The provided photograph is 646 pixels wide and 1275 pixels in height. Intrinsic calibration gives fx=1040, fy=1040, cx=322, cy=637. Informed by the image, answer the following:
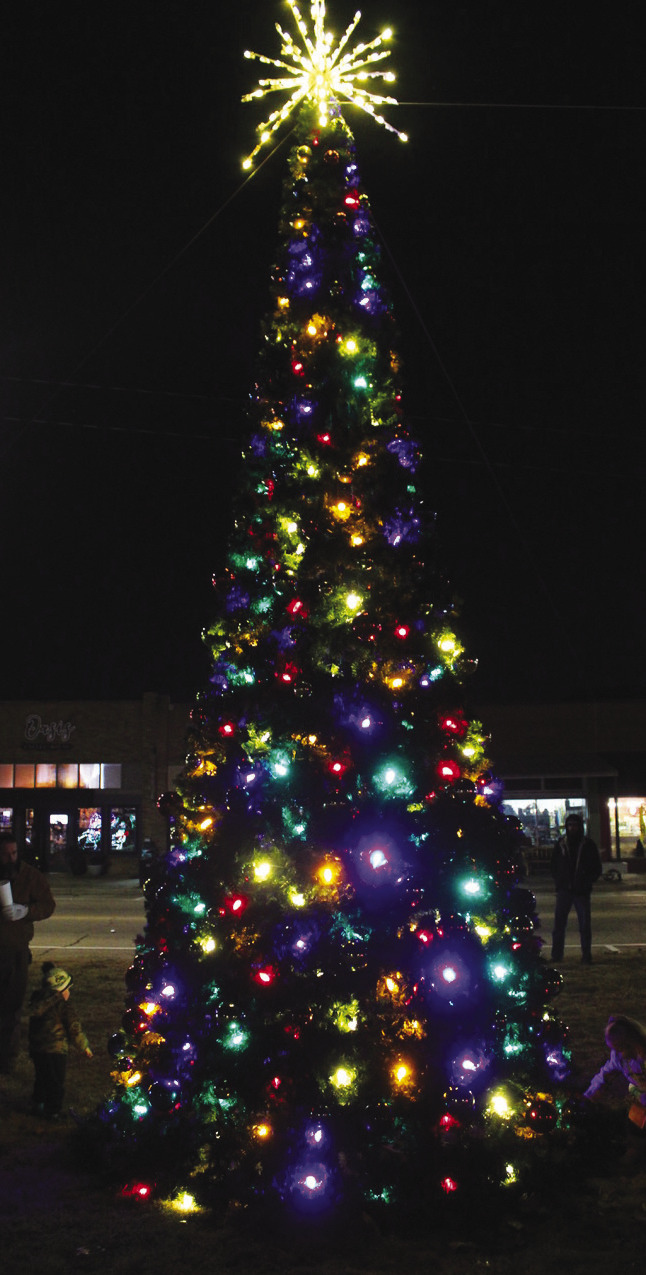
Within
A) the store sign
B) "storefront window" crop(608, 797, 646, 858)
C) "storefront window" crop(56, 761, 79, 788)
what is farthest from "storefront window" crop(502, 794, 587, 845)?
the store sign

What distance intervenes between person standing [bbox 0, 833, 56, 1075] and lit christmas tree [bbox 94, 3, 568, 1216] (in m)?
2.49

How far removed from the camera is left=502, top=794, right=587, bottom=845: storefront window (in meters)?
31.2

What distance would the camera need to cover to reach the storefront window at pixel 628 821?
31750mm

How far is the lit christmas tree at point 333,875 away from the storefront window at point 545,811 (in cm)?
2670

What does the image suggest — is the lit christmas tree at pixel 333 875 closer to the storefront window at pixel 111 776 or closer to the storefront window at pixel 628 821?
the storefront window at pixel 628 821

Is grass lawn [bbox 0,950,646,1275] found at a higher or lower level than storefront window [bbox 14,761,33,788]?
lower

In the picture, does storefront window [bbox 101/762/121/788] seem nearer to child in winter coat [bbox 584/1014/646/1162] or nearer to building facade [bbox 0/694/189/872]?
building facade [bbox 0/694/189/872]

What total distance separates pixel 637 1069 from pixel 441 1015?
1.49m

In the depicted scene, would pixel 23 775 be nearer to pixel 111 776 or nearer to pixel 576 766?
pixel 111 776

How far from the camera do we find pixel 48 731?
113ft

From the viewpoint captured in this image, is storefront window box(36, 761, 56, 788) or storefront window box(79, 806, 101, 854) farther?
storefront window box(36, 761, 56, 788)

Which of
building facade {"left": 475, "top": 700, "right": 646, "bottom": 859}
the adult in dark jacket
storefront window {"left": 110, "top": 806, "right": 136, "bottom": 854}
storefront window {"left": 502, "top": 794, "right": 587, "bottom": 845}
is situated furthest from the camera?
storefront window {"left": 110, "top": 806, "right": 136, "bottom": 854}

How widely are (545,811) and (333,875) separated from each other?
90.2 feet

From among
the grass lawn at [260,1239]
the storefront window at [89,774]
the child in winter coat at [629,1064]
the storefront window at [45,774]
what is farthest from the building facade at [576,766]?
the grass lawn at [260,1239]
